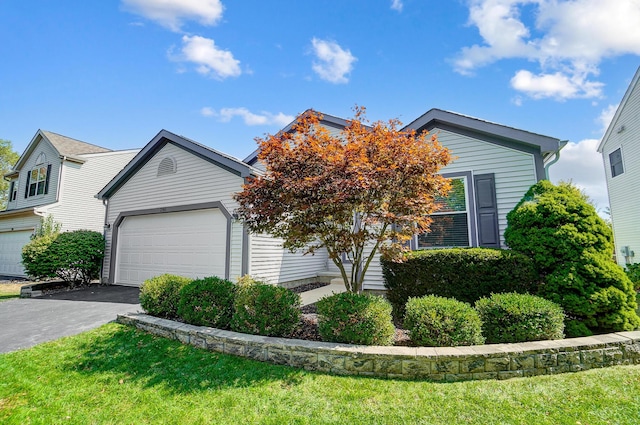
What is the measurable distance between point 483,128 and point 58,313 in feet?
36.5

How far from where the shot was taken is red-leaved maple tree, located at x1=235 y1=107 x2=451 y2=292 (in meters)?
4.57

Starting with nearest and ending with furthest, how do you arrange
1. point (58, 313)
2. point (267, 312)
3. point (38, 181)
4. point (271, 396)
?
point (271, 396) < point (267, 312) < point (58, 313) < point (38, 181)

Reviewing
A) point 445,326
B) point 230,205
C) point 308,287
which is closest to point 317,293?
point 308,287

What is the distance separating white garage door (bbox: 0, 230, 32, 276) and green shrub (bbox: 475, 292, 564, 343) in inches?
778

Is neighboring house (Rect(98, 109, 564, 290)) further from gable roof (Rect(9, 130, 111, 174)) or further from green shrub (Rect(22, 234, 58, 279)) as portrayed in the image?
gable roof (Rect(9, 130, 111, 174))

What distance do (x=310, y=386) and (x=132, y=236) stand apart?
410 inches

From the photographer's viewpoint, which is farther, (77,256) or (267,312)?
(77,256)

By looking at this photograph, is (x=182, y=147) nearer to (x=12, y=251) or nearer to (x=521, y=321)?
(x=521, y=321)

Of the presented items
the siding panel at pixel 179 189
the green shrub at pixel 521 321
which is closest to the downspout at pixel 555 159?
the green shrub at pixel 521 321

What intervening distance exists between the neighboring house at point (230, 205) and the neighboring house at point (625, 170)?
8816mm

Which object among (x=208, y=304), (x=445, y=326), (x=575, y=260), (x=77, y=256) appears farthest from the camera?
(x=77, y=256)

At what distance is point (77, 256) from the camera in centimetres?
1098

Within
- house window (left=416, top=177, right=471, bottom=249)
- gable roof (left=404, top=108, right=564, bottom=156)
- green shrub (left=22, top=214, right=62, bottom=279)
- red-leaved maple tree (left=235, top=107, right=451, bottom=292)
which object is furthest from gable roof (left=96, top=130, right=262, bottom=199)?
house window (left=416, top=177, right=471, bottom=249)

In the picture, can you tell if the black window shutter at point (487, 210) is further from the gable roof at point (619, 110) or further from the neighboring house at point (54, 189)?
the neighboring house at point (54, 189)
